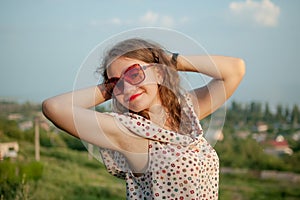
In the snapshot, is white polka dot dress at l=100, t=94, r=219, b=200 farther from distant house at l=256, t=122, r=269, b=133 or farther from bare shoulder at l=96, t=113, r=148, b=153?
distant house at l=256, t=122, r=269, b=133

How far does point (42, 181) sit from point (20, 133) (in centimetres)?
116

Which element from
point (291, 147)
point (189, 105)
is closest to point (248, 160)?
point (291, 147)

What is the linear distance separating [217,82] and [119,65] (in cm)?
17

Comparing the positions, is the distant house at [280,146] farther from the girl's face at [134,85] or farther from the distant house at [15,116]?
the girl's face at [134,85]

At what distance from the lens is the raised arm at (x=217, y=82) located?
2.32ft

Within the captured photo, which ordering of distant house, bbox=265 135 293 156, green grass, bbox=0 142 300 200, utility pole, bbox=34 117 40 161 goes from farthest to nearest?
1. distant house, bbox=265 135 293 156
2. utility pole, bbox=34 117 40 161
3. green grass, bbox=0 142 300 200

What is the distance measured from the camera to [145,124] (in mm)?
635

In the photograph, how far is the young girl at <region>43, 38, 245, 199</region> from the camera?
0.63 metres

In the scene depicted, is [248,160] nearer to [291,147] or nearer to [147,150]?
[291,147]

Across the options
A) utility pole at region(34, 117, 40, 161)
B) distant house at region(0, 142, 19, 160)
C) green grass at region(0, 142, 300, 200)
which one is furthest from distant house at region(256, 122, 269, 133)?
distant house at region(0, 142, 19, 160)

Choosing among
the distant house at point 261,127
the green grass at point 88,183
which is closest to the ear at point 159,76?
the green grass at point 88,183

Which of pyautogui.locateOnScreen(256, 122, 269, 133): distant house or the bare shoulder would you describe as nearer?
the bare shoulder

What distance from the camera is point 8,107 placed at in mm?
4754

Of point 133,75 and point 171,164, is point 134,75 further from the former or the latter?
point 171,164
